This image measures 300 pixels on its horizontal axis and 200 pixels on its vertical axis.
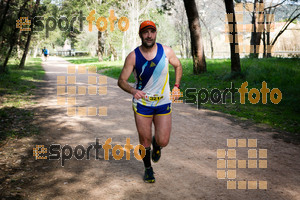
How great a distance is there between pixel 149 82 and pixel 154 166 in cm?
174

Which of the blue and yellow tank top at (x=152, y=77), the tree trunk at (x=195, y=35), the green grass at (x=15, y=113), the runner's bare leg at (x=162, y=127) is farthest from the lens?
the tree trunk at (x=195, y=35)

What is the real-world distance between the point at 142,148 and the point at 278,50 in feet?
114

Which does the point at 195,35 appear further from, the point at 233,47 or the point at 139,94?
the point at 139,94

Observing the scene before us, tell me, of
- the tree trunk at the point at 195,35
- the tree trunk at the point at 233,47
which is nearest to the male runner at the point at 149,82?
the tree trunk at the point at 233,47

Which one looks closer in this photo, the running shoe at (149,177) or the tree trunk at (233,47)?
the running shoe at (149,177)

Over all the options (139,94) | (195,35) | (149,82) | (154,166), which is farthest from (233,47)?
(139,94)

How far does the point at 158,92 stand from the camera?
13.7ft

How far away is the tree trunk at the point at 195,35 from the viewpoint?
665 inches

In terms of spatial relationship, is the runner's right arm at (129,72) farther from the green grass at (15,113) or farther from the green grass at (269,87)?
the green grass at (269,87)

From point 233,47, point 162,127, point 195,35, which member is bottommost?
point 162,127

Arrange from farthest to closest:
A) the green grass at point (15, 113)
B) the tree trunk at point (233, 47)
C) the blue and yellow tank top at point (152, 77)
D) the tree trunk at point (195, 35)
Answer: the tree trunk at point (195, 35)
the tree trunk at point (233, 47)
the green grass at point (15, 113)
the blue and yellow tank top at point (152, 77)

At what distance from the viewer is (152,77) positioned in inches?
162

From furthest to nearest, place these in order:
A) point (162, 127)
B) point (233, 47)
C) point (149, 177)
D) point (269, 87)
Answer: point (233, 47), point (269, 87), point (149, 177), point (162, 127)

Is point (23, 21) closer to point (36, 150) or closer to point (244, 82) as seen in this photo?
point (244, 82)
